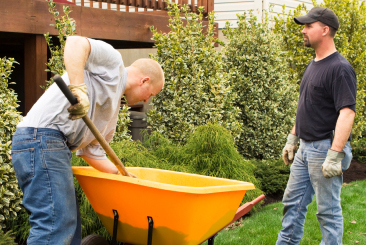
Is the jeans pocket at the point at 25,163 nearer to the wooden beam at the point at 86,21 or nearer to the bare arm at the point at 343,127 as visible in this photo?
the bare arm at the point at 343,127

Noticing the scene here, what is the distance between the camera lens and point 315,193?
288 cm

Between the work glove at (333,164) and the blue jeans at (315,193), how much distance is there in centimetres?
13

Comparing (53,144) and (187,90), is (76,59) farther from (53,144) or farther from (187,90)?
(187,90)

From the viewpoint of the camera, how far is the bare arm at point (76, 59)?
183 cm

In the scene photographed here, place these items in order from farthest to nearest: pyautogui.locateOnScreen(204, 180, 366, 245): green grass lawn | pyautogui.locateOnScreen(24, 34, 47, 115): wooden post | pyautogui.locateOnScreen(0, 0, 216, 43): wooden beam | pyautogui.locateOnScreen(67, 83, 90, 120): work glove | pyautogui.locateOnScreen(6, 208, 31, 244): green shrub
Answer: pyautogui.locateOnScreen(24, 34, 47, 115): wooden post → pyautogui.locateOnScreen(0, 0, 216, 43): wooden beam → pyautogui.locateOnScreen(204, 180, 366, 245): green grass lawn → pyautogui.locateOnScreen(6, 208, 31, 244): green shrub → pyautogui.locateOnScreen(67, 83, 90, 120): work glove

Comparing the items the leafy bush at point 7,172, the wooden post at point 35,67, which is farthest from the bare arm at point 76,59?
the wooden post at point 35,67

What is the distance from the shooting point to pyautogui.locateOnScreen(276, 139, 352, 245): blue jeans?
2.75 m

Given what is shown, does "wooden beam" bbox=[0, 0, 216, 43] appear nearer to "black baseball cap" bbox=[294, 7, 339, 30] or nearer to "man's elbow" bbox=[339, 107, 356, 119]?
"black baseball cap" bbox=[294, 7, 339, 30]

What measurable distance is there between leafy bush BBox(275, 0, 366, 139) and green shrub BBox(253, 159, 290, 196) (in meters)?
2.40

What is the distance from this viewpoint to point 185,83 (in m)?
4.95

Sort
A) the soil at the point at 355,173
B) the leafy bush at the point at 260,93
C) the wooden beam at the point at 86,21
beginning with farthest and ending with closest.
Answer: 1. the soil at the point at 355,173
2. the leafy bush at the point at 260,93
3. the wooden beam at the point at 86,21

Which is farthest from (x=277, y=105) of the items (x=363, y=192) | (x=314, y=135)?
(x=314, y=135)

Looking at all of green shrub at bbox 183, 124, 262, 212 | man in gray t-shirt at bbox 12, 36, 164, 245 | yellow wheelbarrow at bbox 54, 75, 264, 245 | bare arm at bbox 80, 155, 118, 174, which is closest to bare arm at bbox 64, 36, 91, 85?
man in gray t-shirt at bbox 12, 36, 164, 245

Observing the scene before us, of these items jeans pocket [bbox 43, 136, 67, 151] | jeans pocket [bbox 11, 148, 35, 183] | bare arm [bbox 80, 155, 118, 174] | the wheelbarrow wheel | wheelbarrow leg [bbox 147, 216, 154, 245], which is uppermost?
jeans pocket [bbox 43, 136, 67, 151]
